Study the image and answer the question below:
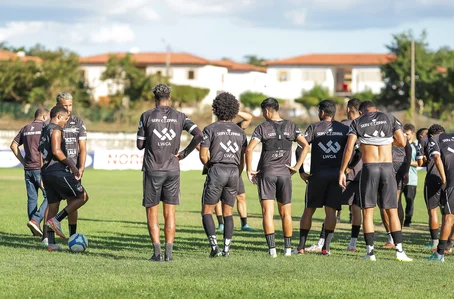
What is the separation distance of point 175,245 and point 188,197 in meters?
12.7

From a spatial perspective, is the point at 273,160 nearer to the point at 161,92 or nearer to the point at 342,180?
the point at 342,180

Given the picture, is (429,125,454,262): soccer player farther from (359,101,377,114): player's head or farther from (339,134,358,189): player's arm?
(339,134,358,189): player's arm

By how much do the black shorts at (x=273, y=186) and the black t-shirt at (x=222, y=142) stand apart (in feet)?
1.68

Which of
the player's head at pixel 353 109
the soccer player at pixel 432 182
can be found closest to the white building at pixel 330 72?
the soccer player at pixel 432 182

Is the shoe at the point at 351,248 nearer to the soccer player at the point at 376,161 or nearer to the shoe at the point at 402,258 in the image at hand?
the soccer player at the point at 376,161

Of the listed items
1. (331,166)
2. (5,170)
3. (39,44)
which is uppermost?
(39,44)

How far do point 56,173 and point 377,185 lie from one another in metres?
4.43

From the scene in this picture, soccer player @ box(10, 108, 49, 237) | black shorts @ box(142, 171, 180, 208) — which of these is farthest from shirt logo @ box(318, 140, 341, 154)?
soccer player @ box(10, 108, 49, 237)

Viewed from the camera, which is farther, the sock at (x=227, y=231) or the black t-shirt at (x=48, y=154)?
the black t-shirt at (x=48, y=154)

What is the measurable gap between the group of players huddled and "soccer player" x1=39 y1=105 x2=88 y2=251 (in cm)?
1

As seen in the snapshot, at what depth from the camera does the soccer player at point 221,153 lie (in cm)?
1104

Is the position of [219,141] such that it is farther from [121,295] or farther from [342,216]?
[342,216]

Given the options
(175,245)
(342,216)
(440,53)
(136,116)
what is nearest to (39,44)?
(136,116)

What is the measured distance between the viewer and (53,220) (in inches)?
475
